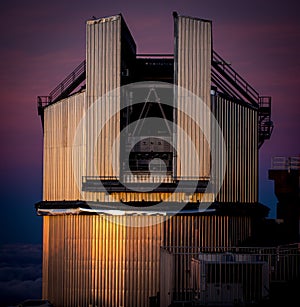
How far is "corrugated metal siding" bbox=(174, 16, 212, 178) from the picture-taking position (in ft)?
156

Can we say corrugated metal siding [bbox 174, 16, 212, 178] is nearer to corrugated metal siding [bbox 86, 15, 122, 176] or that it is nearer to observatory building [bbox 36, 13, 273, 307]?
observatory building [bbox 36, 13, 273, 307]

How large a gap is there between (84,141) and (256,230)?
35.2ft

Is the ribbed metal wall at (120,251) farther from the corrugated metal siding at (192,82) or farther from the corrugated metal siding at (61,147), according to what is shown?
the corrugated metal siding at (192,82)

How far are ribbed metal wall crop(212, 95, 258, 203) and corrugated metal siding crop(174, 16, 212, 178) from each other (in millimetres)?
760

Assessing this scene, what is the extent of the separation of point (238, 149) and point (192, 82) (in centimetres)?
429

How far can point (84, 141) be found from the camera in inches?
1909

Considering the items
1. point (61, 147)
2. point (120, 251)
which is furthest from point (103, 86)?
point (120, 251)

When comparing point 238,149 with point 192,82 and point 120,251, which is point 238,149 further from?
point 120,251

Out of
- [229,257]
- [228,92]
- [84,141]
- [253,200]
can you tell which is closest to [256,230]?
[253,200]

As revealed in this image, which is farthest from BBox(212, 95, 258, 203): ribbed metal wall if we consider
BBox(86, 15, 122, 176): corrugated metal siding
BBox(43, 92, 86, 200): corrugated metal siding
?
BBox(43, 92, 86, 200): corrugated metal siding

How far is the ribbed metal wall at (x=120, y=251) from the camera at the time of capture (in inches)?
1854

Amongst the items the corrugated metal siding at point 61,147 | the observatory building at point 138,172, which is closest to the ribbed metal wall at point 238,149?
the observatory building at point 138,172

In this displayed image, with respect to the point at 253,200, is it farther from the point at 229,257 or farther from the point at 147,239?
the point at 229,257

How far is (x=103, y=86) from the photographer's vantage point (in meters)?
48.5
